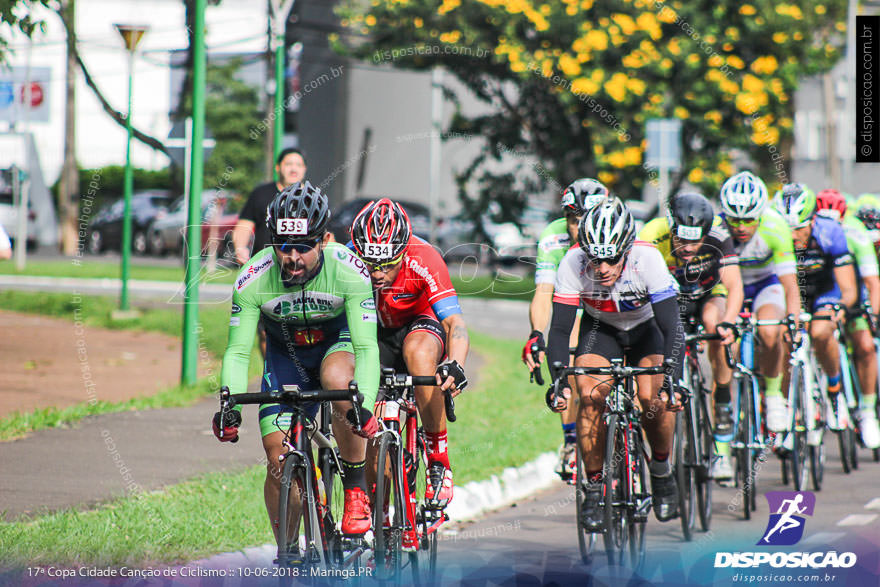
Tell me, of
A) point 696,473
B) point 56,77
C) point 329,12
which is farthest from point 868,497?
point 56,77

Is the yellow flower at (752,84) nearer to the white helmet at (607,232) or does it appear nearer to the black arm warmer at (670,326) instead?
the black arm warmer at (670,326)

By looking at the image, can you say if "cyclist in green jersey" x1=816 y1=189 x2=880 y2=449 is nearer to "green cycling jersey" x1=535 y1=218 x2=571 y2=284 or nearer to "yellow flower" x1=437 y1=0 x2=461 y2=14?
"green cycling jersey" x1=535 y1=218 x2=571 y2=284

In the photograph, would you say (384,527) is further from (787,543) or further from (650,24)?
(650,24)

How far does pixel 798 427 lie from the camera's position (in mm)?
9539

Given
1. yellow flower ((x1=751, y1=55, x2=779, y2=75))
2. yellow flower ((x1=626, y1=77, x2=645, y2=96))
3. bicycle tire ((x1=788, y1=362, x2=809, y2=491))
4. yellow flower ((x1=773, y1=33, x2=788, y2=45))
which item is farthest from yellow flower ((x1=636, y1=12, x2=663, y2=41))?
bicycle tire ((x1=788, y1=362, x2=809, y2=491))

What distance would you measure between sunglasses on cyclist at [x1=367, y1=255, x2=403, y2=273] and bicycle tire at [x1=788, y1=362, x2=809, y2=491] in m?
4.10

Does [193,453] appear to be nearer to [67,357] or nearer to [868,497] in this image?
[868,497]

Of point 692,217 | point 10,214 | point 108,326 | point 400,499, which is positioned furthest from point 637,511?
point 10,214

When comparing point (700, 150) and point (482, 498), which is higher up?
point (700, 150)

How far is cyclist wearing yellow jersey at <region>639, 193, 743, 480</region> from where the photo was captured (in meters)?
8.05

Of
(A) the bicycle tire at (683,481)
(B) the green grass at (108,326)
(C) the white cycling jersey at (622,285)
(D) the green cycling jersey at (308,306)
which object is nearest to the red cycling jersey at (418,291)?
(C) the white cycling jersey at (622,285)

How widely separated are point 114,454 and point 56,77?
136ft

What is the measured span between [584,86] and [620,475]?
16486 millimetres

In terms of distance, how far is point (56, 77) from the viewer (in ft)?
156
